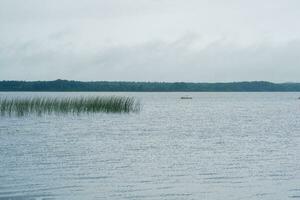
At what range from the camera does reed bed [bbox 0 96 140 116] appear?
38812mm

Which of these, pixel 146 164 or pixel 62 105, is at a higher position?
pixel 62 105

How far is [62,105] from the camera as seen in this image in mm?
41906

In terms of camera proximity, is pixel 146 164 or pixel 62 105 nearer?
pixel 146 164

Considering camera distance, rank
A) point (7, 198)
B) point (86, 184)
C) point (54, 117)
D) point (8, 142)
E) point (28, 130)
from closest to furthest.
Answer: point (7, 198), point (86, 184), point (8, 142), point (28, 130), point (54, 117)

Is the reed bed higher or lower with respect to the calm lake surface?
higher

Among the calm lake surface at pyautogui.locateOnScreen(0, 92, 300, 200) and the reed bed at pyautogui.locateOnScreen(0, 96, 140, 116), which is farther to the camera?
the reed bed at pyautogui.locateOnScreen(0, 96, 140, 116)

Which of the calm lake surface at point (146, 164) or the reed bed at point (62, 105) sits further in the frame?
the reed bed at point (62, 105)

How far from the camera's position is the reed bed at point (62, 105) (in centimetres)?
3881

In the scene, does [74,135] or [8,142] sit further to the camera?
[74,135]

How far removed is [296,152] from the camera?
21.2m

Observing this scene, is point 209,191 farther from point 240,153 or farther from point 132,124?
point 132,124

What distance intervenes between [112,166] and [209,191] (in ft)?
16.8

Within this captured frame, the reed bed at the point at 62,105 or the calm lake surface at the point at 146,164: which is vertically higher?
the reed bed at the point at 62,105

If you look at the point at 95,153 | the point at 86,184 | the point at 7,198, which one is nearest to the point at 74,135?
the point at 95,153
